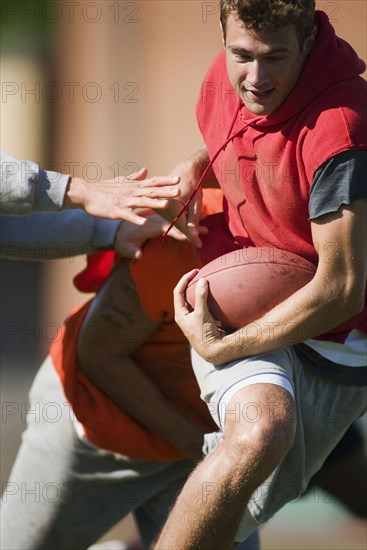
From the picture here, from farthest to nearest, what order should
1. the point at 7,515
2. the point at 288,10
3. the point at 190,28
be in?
the point at 190,28
the point at 7,515
the point at 288,10

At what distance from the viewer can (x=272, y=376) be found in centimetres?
307

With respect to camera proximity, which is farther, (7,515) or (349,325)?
(7,515)

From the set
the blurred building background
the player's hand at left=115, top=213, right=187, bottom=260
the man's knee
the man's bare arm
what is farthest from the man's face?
the blurred building background

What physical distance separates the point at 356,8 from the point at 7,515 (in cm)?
456

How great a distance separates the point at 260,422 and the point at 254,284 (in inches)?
17.6

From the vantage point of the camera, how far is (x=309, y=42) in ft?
9.98

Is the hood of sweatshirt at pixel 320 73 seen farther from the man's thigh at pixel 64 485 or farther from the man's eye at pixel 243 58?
the man's thigh at pixel 64 485

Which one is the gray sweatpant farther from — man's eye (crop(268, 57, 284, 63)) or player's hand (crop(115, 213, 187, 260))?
man's eye (crop(268, 57, 284, 63))

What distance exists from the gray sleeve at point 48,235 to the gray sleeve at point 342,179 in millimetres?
A: 1320

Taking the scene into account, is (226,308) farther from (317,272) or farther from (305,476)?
(305,476)

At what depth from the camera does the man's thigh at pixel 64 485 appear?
4039 mm

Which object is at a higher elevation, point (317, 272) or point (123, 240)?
point (317, 272)

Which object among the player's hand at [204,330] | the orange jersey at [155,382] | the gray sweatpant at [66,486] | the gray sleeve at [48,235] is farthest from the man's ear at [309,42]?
the gray sweatpant at [66,486]

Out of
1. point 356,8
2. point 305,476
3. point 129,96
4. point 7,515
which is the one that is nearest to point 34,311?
point 129,96
